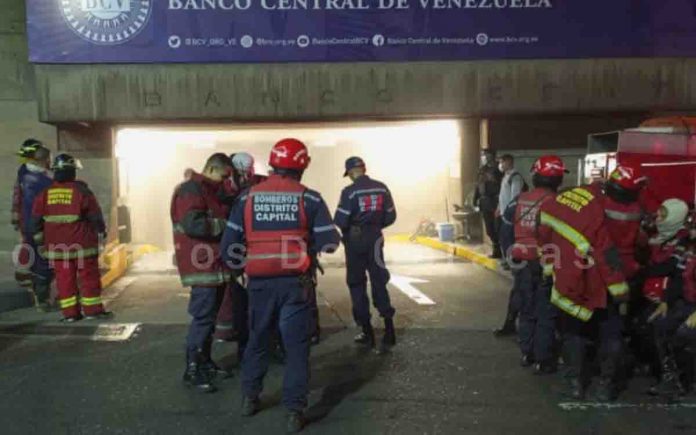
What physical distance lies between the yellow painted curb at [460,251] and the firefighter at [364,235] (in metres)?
4.84

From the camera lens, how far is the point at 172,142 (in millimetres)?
18500

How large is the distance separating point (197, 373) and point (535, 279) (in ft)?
9.56

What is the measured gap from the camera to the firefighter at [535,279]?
18.8 feet

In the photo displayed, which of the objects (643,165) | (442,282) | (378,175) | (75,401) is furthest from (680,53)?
(75,401)

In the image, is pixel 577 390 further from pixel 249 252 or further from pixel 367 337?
pixel 249 252

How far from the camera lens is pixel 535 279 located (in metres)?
6.09

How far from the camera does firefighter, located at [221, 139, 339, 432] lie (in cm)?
469

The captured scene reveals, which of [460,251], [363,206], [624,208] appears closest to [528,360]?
[624,208]

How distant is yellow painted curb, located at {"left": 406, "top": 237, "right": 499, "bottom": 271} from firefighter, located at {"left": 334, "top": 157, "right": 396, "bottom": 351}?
15.9 ft

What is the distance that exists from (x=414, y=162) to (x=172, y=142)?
248 inches

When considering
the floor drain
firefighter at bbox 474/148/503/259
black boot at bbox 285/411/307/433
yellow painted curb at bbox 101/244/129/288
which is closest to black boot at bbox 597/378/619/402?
black boot at bbox 285/411/307/433

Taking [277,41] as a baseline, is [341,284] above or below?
below

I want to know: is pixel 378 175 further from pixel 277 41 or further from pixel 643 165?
pixel 643 165

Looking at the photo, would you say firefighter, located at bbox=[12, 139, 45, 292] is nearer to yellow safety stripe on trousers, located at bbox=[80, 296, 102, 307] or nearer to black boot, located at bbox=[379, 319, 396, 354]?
yellow safety stripe on trousers, located at bbox=[80, 296, 102, 307]
